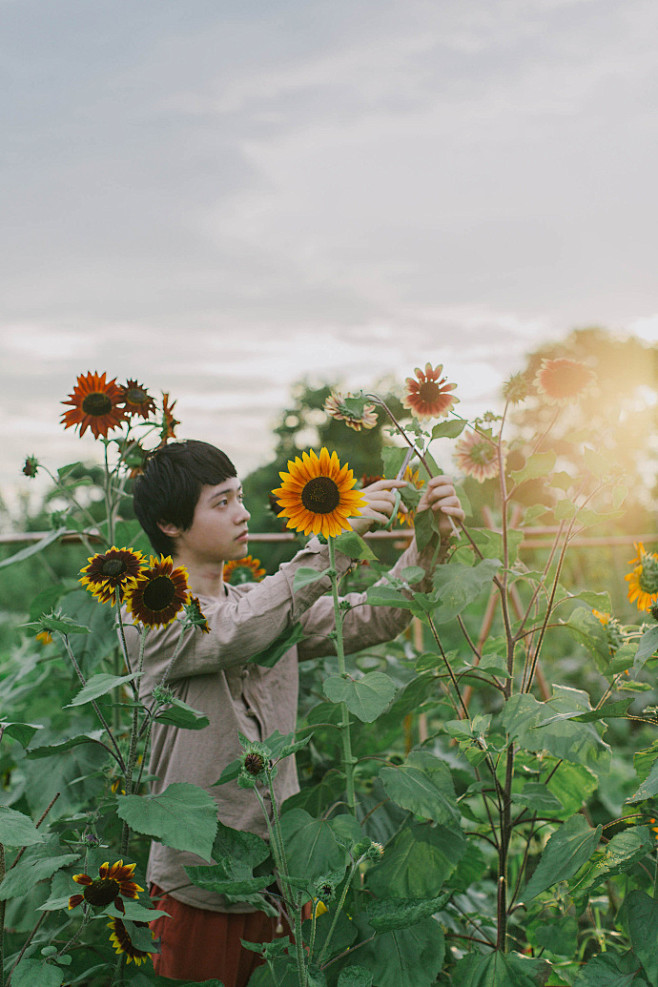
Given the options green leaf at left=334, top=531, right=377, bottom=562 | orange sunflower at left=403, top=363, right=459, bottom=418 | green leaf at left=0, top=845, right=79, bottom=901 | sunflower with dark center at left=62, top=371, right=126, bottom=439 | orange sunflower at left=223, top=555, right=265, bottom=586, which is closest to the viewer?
green leaf at left=0, top=845, right=79, bottom=901

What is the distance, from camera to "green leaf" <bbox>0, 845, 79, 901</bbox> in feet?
3.62

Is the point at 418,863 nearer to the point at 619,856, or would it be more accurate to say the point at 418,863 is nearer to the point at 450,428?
the point at 619,856

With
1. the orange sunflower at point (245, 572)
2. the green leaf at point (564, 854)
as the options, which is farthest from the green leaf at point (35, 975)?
the orange sunflower at point (245, 572)

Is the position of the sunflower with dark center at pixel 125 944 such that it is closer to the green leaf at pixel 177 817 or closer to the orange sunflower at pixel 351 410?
the green leaf at pixel 177 817

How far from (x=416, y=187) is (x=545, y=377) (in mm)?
1421

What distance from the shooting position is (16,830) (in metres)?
1.02

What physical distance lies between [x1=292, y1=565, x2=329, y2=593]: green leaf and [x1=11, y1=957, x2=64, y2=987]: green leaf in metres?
0.61

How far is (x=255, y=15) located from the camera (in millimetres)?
1784

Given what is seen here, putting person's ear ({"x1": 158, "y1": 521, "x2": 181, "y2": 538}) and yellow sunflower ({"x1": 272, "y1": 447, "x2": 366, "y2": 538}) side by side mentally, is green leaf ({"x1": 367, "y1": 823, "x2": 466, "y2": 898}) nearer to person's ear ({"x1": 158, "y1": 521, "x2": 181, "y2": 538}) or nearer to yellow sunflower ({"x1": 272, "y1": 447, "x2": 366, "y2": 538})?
yellow sunflower ({"x1": 272, "y1": 447, "x2": 366, "y2": 538})

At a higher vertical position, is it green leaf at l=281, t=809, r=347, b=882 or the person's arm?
the person's arm

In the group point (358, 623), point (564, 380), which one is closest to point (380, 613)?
point (358, 623)

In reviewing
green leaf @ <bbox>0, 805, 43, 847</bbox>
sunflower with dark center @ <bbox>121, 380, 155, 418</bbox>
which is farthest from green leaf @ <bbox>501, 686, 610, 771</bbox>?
sunflower with dark center @ <bbox>121, 380, 155, 418</bbox>

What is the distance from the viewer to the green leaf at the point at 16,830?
998 millimetres

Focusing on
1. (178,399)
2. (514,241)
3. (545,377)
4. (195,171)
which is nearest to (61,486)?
(178,399)
